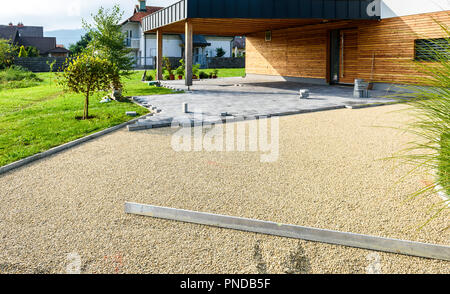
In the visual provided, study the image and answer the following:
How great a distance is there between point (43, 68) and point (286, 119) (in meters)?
32.4

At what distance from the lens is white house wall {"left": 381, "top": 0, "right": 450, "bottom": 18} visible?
13.4 meters

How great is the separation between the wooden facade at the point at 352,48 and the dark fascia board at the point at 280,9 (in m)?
0.98

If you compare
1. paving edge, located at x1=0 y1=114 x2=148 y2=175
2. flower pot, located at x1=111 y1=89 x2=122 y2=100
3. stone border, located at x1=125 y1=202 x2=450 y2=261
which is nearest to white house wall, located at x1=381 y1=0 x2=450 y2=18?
flower pot, located at x1=111 y1=89 x2=122 y2=100

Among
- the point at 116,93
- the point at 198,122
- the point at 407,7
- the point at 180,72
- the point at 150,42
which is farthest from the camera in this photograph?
the point at 150,42

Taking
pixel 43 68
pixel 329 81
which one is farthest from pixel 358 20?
pixel 43 68

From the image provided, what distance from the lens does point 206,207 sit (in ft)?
13.3

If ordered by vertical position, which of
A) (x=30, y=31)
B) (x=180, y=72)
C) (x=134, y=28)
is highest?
(x=30, y=31)

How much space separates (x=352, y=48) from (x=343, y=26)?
1.01 meters

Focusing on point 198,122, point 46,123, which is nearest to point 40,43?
point 46,123

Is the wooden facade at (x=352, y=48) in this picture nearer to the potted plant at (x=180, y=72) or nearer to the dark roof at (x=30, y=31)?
the potted plant at (x=180, y=72)

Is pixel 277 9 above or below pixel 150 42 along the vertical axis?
below

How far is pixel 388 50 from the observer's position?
15.1m

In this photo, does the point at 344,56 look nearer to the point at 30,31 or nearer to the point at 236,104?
the point at 236,104

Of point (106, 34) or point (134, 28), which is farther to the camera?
point (134, 28)
